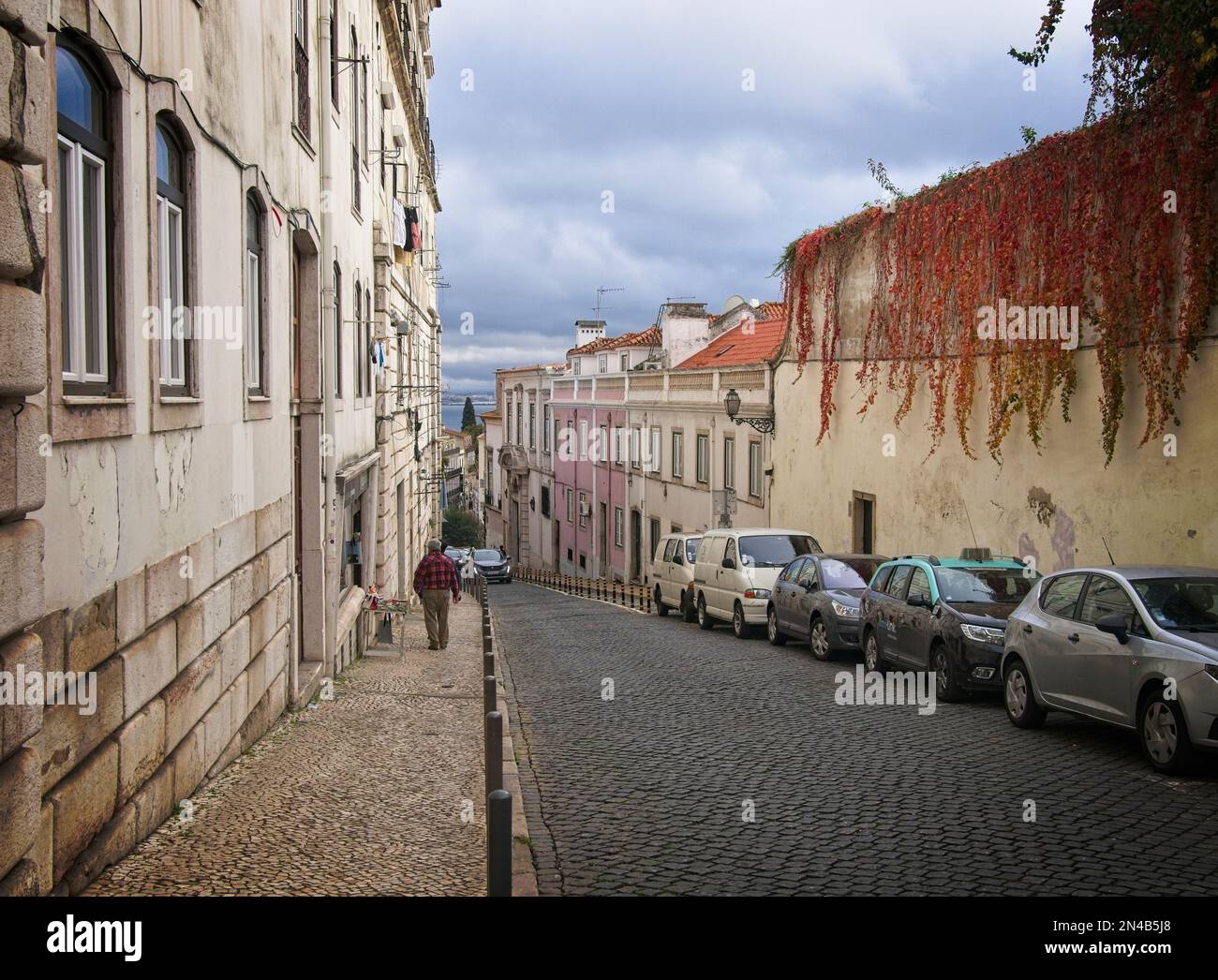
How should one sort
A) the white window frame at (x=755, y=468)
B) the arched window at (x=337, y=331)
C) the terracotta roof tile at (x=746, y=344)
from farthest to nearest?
the terracotta roof tile at (x=746, y=344), the white window frame at (x=755, y=468), the arched window at (x=337, y=331)

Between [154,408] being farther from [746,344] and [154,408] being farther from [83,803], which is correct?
[746,344]

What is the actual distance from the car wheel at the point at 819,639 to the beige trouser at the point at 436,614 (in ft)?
18.0

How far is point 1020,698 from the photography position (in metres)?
11.4

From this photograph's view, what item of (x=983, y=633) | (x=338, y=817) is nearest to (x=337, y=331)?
(x=983, y=633)

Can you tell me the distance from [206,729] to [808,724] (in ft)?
18.9

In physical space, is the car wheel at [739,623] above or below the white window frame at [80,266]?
below

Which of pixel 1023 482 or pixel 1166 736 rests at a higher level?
pixel 1023 482

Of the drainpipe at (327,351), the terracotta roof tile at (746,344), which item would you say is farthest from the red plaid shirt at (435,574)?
the terracotta roof tile at (746,344)

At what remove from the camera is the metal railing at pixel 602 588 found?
3454 cm

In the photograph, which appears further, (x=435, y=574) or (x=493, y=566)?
(x=493, y=566)

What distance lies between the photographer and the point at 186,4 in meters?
7.69

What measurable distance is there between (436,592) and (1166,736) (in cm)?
1209

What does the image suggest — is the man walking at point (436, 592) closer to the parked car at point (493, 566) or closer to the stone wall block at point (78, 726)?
the stone wall block at point (78, 726)

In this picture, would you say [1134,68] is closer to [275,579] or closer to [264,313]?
[264,313]
